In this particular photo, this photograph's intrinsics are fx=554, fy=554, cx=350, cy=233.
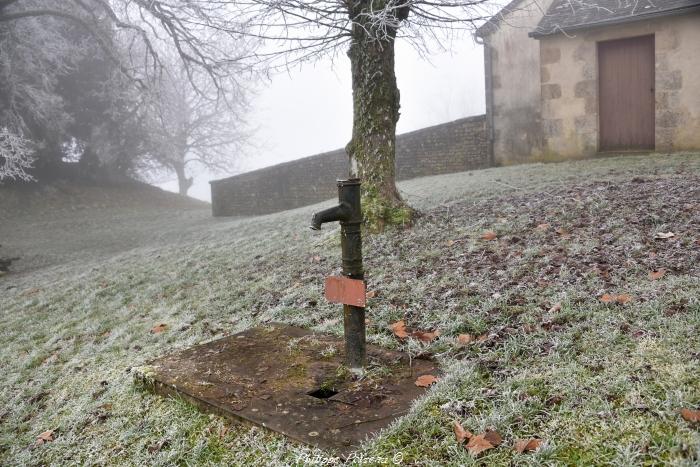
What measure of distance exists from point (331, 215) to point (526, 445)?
1.49 m

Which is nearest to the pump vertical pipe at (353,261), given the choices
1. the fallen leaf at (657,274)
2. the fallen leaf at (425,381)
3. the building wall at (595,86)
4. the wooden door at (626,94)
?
the fallen leaf at (425,381)

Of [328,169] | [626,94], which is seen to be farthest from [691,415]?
[328,169]

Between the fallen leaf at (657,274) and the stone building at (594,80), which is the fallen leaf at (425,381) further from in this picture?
the stone building at (594,80)

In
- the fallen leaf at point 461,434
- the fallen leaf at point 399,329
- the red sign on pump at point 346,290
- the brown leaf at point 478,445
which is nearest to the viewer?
the brown leaf at point 478,445

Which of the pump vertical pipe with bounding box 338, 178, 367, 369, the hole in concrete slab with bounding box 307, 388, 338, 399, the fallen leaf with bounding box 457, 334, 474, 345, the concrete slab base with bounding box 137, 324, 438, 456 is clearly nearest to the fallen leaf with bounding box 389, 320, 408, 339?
the concrete slab base with bounding box 137, 324, 438, 456

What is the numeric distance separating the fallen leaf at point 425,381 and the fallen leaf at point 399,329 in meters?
0.63

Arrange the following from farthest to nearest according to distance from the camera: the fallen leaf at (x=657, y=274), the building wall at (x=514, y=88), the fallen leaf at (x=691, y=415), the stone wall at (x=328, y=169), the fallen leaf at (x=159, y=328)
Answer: the stone wall at (x=328, y=169), the building wall at (x=514, y=88), the fallen leaf at (x=159, y=328), the fallen leaf at (x=657, y=274), the fallen leaf at (x=691, y=415)

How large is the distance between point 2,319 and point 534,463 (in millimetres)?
7160

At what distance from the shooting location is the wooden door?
12.8 metres

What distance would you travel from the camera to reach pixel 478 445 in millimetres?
2332

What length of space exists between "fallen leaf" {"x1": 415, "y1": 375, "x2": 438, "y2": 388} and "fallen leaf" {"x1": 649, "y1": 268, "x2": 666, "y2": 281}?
75.6 inches

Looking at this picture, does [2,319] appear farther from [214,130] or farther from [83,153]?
[214,130]

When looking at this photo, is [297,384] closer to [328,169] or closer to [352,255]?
[352,255]

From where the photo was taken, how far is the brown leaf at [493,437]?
2352 millimetres
